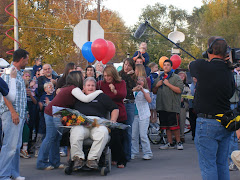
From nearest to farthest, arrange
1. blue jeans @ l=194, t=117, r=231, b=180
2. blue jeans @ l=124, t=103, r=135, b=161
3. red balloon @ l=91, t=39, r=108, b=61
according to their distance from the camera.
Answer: blue jeans @ l=194, t=117, r=231, b=180
blue jeans @ l=124, t=103, r=135, b=161
red balloon @ l=91, t=39, r=108, b=61

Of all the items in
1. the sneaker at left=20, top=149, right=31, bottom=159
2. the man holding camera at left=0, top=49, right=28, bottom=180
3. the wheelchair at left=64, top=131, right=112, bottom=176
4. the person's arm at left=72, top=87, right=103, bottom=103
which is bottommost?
the sneaker at left=20, top=149, right=31, bottom=159

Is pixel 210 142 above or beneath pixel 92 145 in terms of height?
above

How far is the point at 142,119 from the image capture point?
9.67 meters

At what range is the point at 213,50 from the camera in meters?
5.27

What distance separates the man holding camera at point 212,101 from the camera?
5.21 m

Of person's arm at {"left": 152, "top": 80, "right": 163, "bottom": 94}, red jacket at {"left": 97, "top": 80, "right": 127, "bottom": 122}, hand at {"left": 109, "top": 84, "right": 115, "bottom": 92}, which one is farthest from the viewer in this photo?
person's arm at {"left": 152, "top": 80, "right": 163, "bottom": 94}

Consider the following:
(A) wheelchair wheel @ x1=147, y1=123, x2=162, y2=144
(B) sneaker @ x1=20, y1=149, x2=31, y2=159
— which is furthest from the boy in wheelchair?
(A) wheelchair wheel @ x1=147, y1=123, x2=162, y2=144

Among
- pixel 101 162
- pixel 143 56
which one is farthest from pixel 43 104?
pixel 143 56

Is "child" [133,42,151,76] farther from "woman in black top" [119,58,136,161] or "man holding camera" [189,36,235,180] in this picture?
"man holding camera" [189,36,235,180]

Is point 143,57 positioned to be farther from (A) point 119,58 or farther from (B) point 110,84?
(A) point 119,58

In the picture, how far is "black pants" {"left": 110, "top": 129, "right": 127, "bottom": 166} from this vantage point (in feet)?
26.8

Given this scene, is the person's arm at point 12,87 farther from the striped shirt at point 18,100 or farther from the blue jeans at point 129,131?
the blue jeans at point 129,131

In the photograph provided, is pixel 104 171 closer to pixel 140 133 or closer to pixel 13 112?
pixel 13 112

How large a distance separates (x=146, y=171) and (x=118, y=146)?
0.70 meters
